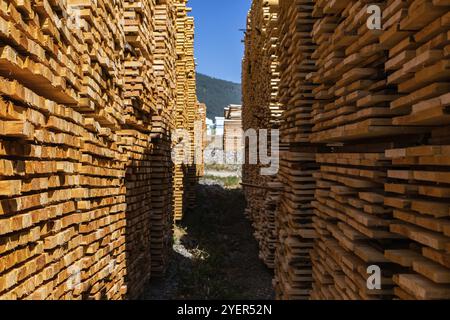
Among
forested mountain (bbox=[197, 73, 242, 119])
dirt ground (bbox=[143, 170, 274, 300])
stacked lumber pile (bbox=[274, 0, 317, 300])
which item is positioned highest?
forested mountain (bbox=[197, 73, 242, 119])

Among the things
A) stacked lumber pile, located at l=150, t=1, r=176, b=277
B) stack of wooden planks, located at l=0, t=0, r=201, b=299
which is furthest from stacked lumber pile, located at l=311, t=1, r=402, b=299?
stacked lumber pile, located at l=150, t=1, r=176, b=277

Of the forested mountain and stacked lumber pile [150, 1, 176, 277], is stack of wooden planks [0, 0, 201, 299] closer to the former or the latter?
stacked lumber pile [150, 1, 176, 277]

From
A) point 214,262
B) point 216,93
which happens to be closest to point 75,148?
point 214,262

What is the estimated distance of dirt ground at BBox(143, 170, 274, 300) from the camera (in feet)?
28.7

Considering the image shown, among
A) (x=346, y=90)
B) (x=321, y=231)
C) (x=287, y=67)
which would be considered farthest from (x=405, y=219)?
(x=287, y=67)

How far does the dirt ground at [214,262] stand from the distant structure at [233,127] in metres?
11.3

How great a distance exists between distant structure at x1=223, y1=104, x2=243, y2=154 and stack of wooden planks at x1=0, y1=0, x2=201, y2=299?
2059 cm

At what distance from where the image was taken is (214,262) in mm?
11039

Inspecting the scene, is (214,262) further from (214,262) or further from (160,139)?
(160,139)

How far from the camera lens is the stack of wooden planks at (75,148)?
250 cm

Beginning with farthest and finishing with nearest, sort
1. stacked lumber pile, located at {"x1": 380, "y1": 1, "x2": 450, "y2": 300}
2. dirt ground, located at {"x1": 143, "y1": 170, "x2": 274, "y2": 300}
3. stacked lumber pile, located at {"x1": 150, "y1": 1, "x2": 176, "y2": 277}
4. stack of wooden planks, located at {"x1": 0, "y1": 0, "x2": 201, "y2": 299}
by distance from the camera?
dirt ground, located at {"x1": 143, "y1": 170, "x2": 274, "y2": 300} < stacked lumber pile, located at {"x1": 150, "y1": 1, "x2": 176, "y2": 277} < stack of wooden planks, located at {"x1": 0, "y1": 0, "x2": 201, "y2": 299} < stacked lumber pile, located at {"x1": 380, "y1": 1, "x2": 450, "y2": 300}

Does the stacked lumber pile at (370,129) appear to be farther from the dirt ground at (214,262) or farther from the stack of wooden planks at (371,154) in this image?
the dirt ground at (214,262)

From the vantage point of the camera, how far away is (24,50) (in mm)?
2549
